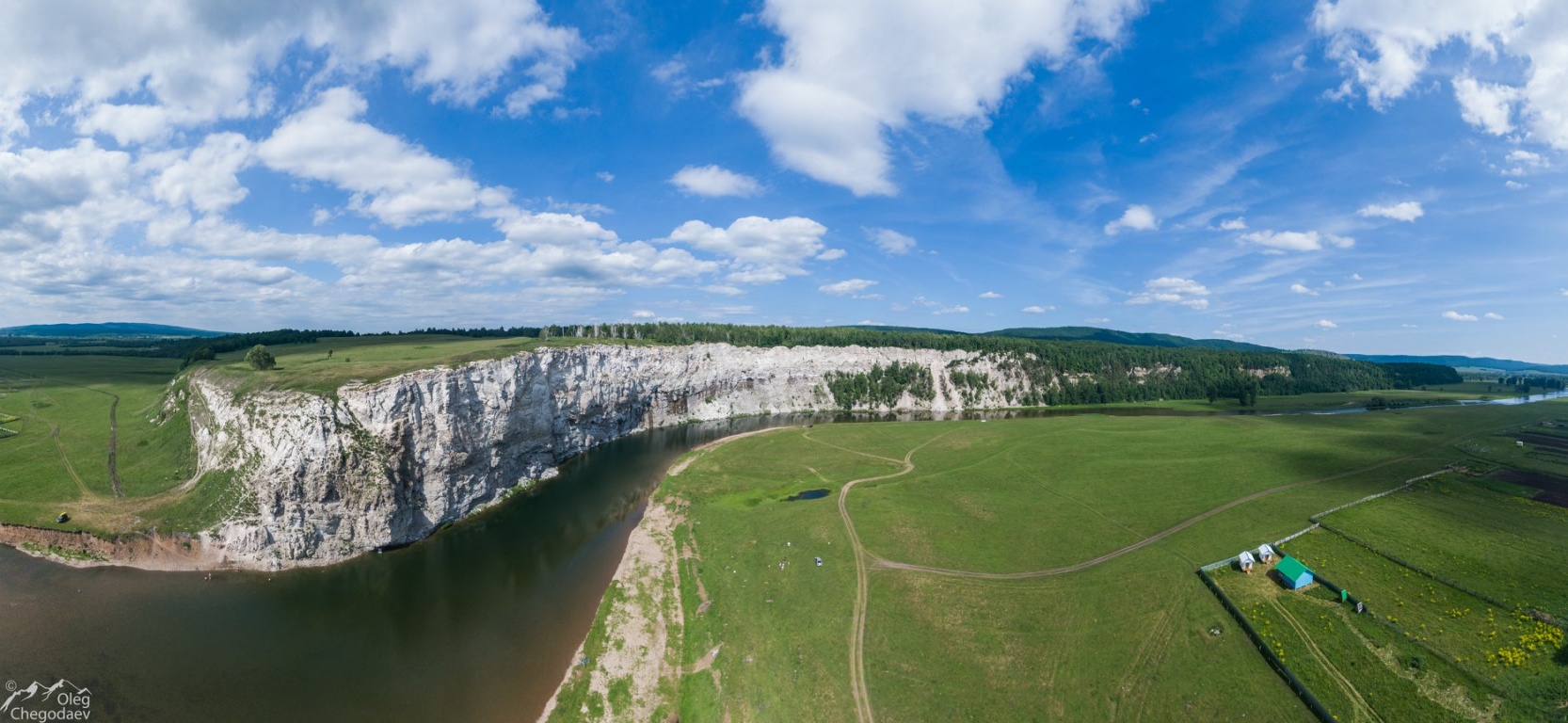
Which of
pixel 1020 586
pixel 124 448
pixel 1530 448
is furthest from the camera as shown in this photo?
pixel 1530 448

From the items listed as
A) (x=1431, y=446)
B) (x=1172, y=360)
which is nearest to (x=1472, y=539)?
(x=1431, y=446)

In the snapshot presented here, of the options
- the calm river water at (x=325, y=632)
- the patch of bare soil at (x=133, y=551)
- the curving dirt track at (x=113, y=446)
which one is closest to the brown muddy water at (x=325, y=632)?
the calm river water at (x=325, y=632)

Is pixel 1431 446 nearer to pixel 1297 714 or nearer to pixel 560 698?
pixel 1297 714

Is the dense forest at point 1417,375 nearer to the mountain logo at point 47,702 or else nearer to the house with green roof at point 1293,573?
the house with green roof at point 1293,573

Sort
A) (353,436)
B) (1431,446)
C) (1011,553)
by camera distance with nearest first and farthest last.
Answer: (1011,553) < (353,436) < (1431,446)

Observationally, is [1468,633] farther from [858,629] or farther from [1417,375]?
[1417,375]

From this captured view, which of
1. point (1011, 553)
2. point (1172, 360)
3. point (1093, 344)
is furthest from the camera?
point (1093, 344)

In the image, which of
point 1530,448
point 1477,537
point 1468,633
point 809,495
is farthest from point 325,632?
point 1530,448

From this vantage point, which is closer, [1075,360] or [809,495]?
[809,495]
